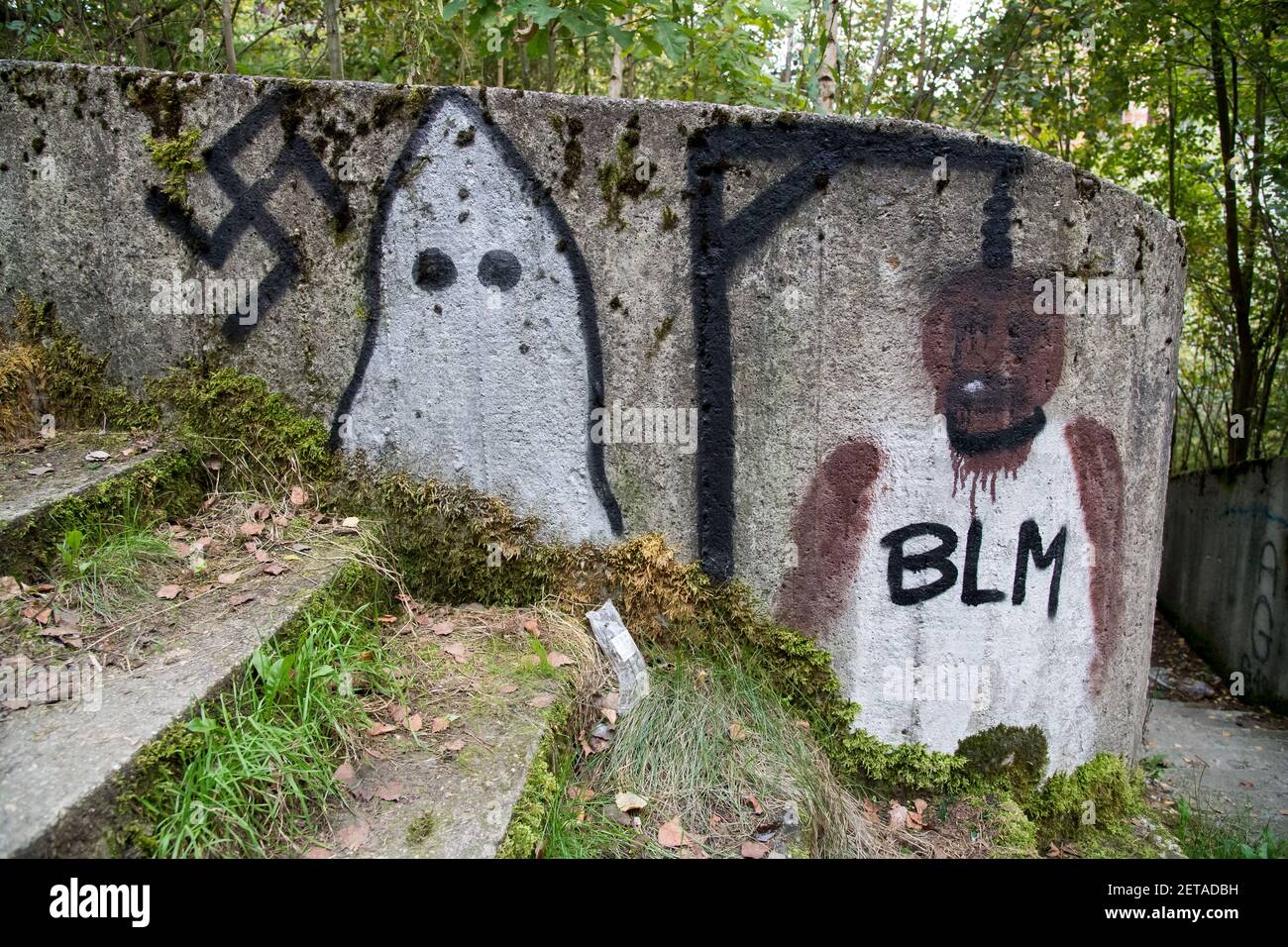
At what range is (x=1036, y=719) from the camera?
3.38 meters

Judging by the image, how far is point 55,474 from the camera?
3031 mm

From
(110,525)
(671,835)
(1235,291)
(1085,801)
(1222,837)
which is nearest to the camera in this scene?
(671,835)

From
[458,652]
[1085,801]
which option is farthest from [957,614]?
[458,652]

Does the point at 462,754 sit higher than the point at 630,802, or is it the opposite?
the point at 462,754

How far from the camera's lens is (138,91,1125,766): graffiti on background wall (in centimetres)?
311

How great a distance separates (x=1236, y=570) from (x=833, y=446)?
638 centimetres

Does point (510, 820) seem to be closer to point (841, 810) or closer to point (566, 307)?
point (841, 810)

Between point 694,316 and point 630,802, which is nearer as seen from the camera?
point 630,802

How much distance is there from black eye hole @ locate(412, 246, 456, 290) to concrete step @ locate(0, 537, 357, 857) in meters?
1.14

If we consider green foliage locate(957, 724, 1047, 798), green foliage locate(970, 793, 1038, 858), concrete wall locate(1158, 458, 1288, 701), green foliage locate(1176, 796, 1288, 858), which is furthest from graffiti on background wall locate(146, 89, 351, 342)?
concrete wall locate(1158, 458, 1288, 701)

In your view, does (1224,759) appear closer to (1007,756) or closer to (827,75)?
(1007,756)

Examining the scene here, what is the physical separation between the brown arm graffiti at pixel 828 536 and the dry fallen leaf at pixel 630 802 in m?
0.90

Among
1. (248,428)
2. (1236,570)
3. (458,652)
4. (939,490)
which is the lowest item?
(1236,570)

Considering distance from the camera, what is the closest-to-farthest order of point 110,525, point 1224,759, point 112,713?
point 112,713 < point 110,525 < point 1224,759
